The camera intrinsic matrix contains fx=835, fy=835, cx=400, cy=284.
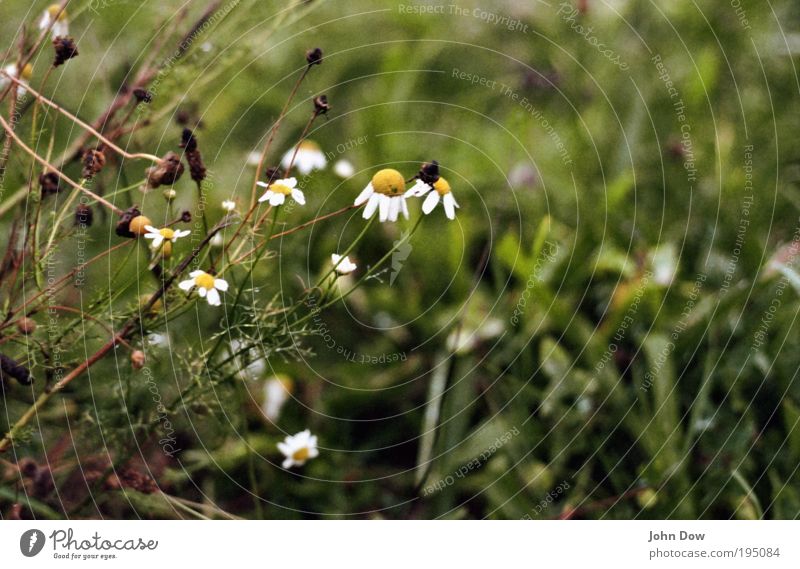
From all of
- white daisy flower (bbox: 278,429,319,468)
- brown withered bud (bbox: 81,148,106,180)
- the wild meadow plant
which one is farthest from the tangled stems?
white daisy flower (bbox: 278,429,319,468)

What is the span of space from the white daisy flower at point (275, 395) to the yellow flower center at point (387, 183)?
297 millimetres

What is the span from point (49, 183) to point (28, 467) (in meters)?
0.28

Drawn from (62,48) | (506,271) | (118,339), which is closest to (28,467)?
(118,339)

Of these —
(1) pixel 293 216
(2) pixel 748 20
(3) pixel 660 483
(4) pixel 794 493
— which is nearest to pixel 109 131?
(1) pixel 293 216

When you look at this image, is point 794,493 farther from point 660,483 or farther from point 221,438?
point 221,438

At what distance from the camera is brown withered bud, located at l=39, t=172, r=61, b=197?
2.49 ft

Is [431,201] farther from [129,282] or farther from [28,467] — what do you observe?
[28,467]

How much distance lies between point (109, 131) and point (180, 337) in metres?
0.24

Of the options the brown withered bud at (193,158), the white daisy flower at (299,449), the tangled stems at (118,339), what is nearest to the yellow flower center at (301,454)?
the white daisy flower at (299,449)

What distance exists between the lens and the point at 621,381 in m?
0.96

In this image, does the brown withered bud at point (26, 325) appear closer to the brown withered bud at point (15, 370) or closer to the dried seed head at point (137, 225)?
the brown withered bud at point (15, 370)

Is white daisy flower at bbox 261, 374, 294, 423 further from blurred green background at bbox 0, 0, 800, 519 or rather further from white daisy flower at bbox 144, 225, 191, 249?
white daisy flower at bbox 144, 225, 191, 249

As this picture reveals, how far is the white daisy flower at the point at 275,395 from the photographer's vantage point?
0.96m

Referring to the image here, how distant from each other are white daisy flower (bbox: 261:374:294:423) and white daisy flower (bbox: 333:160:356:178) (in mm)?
262
